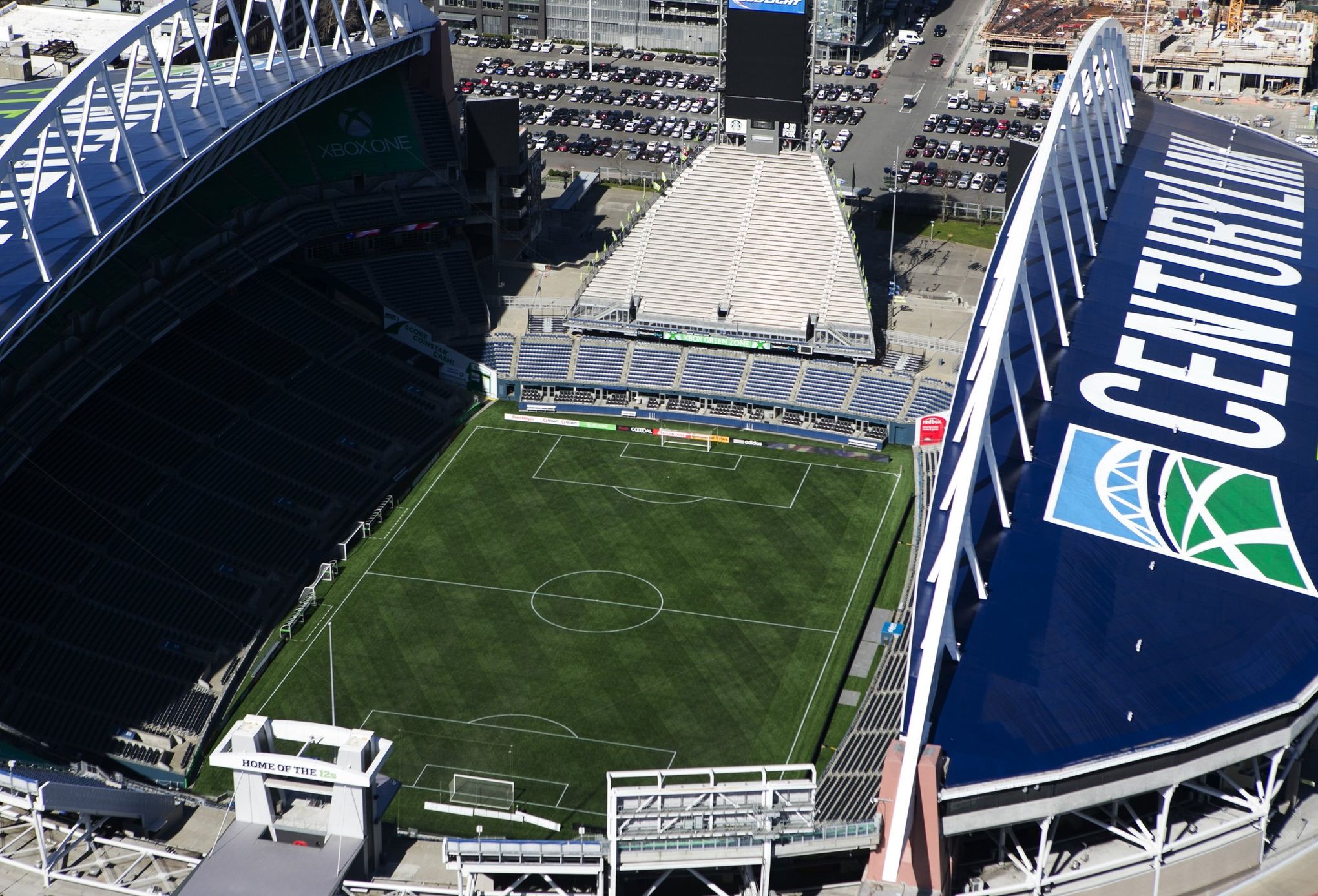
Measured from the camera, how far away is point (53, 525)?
88875 millimetres

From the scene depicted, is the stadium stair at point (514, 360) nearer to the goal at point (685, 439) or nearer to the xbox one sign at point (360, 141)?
the goal at point (685, 439)

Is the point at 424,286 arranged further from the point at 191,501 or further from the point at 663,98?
the point at 663,98

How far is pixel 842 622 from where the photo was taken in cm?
9006

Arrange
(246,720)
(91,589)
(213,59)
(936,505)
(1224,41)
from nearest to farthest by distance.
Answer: (246,720), (936,505), (91,589), (213,59), (1224,41)

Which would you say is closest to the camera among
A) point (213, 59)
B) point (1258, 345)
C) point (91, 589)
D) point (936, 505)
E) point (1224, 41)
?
point (936, 505)

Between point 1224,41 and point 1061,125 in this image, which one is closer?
point 1061,125

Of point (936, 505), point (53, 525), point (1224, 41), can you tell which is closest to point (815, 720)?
point (936, 505)

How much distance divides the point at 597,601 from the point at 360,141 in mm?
48377

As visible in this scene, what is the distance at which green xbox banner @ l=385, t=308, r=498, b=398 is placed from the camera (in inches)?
4496

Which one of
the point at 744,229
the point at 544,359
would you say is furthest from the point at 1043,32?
the point at 544,359

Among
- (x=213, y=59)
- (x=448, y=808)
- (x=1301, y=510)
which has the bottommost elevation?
(x=448, y=808)

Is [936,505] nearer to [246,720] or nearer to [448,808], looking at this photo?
[448,808]

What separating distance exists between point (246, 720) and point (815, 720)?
98.2 ft

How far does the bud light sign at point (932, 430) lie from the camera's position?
10575cm
